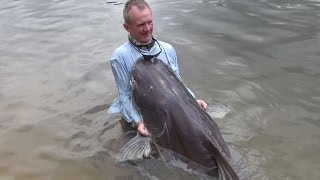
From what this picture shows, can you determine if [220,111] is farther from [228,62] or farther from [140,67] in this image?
[228,62]

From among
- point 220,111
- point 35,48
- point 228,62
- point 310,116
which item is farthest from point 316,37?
point 35,48

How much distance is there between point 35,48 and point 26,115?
9.13 ft

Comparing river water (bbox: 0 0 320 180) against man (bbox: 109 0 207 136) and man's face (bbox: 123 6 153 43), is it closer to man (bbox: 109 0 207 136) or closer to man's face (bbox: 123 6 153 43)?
man (bbox: 109 0 207 136)

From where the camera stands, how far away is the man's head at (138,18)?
3746 millimetres

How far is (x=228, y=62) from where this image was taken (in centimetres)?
652

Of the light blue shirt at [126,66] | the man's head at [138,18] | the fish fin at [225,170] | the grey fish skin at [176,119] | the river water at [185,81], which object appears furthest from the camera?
the river water at [185,81]

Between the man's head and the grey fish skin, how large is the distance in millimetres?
367

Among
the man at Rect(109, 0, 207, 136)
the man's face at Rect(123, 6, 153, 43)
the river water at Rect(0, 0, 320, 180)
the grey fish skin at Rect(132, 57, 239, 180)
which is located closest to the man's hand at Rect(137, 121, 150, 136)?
the man at Rect(109, 0, 207, 136)

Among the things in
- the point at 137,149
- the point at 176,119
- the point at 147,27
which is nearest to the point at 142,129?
the point at 137,149

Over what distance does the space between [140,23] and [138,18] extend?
5 centimetres

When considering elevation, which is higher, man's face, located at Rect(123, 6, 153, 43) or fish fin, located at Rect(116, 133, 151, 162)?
man's face, located at Rect(123, 6, 153, 43)

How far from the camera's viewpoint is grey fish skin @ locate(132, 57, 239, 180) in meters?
3.26

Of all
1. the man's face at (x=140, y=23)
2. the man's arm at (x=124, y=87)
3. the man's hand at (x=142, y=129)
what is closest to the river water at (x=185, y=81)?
the man's hand at (x=142, y=129)

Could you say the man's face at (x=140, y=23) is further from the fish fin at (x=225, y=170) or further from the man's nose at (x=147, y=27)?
the fish fin at (x=225, y=170)
